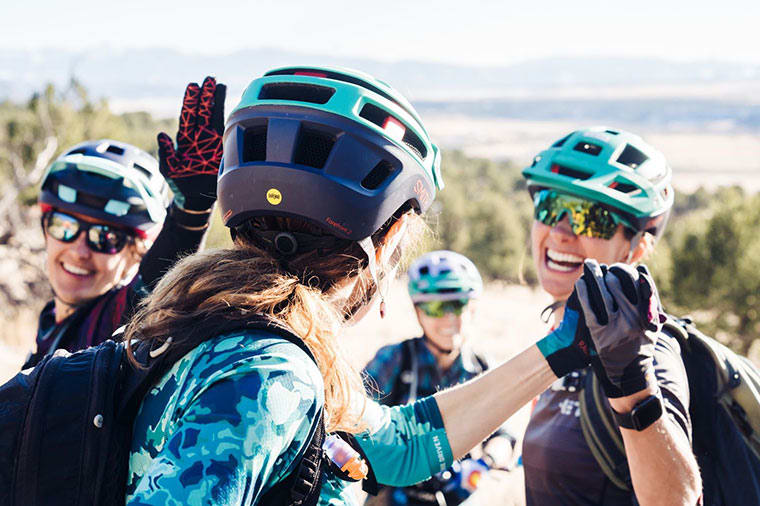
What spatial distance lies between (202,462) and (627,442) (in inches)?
64.6

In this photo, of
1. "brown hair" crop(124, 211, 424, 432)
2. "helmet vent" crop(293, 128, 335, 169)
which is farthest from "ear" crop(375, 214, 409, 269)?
"helmet vent" crop(293, 128, 335, 169)

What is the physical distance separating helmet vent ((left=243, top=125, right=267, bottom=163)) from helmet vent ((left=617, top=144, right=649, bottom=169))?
226 centimetres

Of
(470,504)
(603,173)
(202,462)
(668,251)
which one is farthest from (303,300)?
(668,251)

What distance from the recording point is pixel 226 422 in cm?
139

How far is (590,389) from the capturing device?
2.91m

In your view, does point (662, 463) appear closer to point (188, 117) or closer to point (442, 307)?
point (188, 117)

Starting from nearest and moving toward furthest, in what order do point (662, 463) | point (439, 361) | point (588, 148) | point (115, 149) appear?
point (662, 463) < point (588, 148) < point (115, 149) < point (439, 361)

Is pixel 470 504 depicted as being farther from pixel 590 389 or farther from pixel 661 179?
pixel 661 179

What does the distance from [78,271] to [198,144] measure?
1.51m

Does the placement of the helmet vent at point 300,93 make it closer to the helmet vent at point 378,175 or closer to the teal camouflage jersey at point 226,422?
the helmet vent at point 378,175

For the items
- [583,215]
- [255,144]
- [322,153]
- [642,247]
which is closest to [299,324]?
[322,153]

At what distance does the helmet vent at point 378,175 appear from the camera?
6.95 ft

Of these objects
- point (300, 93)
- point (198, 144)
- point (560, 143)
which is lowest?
point (560, 143)

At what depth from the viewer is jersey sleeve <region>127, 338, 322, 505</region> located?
1.35 meters
